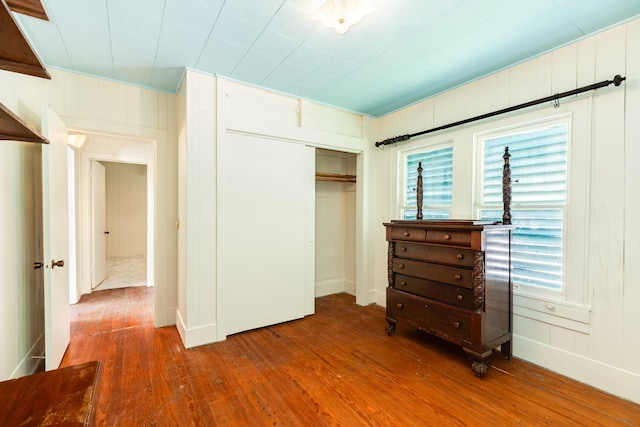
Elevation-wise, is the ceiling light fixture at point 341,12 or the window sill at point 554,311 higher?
the ceiling light fixture at point 341,12

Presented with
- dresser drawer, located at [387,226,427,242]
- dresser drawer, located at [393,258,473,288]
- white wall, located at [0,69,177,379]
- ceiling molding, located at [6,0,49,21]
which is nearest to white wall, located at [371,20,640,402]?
dresser drawer, located at [393,258,473,288]

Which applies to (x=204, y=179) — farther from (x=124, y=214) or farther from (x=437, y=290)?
(x=124, y=214)

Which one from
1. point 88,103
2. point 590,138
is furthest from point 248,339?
point 590,138

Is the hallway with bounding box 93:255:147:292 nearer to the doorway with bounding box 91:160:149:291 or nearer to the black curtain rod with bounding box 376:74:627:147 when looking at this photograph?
the doorway with bounding box 91:160:149:291

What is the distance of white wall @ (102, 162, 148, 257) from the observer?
7551 millimetres

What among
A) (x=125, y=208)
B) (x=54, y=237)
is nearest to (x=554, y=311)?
(x=54, y=237)

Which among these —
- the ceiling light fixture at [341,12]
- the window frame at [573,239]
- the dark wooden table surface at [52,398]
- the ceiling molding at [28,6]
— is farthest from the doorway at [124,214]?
the window frame at [573,239]

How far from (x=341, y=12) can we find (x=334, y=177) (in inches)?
97.4

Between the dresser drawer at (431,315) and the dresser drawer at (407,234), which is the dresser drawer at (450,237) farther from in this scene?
the dresser drawer at (431,315)

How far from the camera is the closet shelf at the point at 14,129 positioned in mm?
975

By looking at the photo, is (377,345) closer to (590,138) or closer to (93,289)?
(590,138)

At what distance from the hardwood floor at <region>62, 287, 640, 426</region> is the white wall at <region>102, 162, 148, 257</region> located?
17.5 feet

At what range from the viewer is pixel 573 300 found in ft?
7.25

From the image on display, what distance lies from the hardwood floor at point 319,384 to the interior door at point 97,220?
5.70 feet
